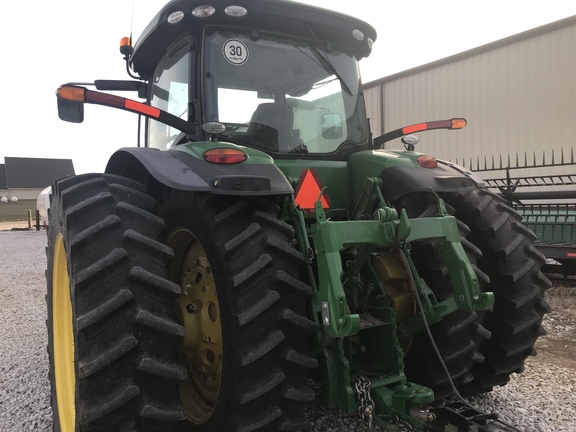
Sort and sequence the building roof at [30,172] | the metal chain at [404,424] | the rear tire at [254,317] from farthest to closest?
the building roof at [30,172] < the metal chain at [404,424] < the rear tire at [254,317]

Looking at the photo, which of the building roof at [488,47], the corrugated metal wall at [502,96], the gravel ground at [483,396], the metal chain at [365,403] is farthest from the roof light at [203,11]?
the building roof at [488,47]

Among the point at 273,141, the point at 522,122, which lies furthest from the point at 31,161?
the point at 273,141

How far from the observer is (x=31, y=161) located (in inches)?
1873

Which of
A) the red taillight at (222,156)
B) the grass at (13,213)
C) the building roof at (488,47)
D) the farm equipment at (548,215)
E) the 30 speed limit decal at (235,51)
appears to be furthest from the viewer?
the grass at (13,213)

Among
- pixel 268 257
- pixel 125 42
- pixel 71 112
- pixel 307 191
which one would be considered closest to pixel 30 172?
→ pixel 125 42

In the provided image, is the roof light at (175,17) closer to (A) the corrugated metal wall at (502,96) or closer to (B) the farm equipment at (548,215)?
(B) the farm equipment at (548,215)

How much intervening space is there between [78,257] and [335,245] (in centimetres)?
97

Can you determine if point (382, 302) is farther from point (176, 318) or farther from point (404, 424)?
point (176, 318)

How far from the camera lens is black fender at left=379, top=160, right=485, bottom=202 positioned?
246cm

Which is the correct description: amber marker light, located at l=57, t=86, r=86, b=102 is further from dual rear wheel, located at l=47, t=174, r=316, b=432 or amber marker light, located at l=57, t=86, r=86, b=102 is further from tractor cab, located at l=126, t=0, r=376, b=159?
tractor cab, located at l=126, t=0, r=376, b=159

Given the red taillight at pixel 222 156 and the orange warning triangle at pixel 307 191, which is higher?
the red taillight at pixel 222 156

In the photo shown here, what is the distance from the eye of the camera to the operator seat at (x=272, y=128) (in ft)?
8.54

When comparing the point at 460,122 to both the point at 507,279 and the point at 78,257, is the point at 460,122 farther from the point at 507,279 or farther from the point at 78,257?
the point at 78,257

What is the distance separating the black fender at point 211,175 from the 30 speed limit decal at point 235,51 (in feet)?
2.28
